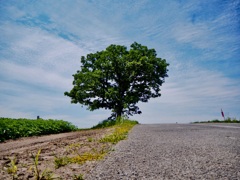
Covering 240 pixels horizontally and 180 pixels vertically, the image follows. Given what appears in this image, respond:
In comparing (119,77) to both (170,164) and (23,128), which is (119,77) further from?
(170,164)

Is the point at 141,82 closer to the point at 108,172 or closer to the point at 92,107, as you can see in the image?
the point at 92,107

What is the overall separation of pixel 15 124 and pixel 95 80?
10675 millimetres

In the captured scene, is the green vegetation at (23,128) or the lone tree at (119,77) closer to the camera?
the green vegetation at (23,128)

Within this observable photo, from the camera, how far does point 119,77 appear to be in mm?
24672

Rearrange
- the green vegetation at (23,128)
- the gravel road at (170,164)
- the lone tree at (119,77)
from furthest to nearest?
the lone tree at (119,77)
the green vegetation at (23,128)
the gravel road at (170,164)

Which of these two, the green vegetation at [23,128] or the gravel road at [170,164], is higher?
the green vegetation at [23,128]

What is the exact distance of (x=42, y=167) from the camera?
11.4 feet

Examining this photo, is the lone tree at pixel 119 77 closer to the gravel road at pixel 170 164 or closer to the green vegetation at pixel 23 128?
the green vegetation at pixel 23 128

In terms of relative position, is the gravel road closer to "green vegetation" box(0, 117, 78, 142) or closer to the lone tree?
"green vegetation" box(0, 117, 78, 142)

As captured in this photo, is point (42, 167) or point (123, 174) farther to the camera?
point (42, 167)

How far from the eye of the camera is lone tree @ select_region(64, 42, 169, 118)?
75.5 ft

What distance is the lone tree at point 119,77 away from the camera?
23000 millimetres

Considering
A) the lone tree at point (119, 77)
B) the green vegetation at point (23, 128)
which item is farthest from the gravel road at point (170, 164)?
the lone tree at point (119, 77)

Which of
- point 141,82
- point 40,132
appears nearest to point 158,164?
point 40,132
